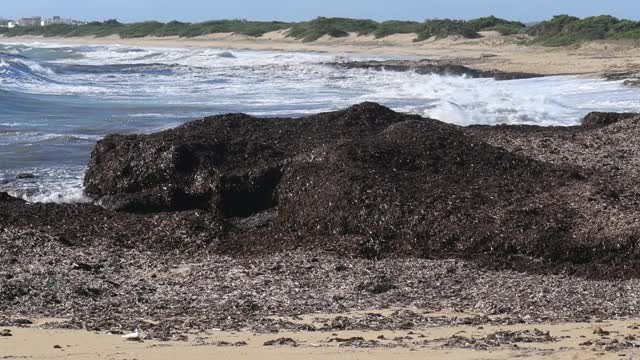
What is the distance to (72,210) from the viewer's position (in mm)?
12250

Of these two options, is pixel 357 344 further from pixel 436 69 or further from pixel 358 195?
pixel 436 69

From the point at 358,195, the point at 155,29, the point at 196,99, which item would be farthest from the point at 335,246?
the point at 155,29

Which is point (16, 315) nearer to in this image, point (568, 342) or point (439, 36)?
point (568, 342)

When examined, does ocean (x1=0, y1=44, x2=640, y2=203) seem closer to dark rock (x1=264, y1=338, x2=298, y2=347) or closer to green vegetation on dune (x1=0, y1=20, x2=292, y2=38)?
dark rock (x1=264, y1=338, x2=298, y2=347)

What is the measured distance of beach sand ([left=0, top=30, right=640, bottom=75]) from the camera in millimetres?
40469

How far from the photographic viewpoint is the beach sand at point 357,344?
6.30 m

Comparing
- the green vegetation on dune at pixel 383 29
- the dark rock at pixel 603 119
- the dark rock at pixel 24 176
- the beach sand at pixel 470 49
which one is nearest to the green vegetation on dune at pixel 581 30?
the green vegetation on dune at pixel 383 29

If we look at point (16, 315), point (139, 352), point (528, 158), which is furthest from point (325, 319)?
point (528, 158)

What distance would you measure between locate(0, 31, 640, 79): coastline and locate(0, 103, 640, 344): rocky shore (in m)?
21.3

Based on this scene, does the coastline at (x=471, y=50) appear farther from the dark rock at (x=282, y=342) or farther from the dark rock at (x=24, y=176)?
the dark rock at (x=282, y=342)

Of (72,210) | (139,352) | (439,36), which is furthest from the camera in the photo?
(439,36)

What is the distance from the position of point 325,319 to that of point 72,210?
17.5 feet

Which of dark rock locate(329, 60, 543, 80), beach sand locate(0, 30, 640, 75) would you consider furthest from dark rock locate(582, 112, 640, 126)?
dark rock locate(329, 60, 543, 80)

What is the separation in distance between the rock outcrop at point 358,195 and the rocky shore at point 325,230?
0.9 inches
